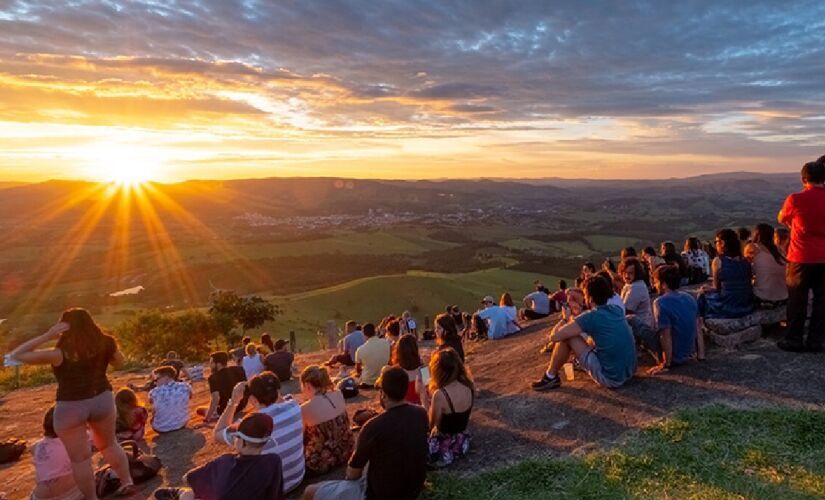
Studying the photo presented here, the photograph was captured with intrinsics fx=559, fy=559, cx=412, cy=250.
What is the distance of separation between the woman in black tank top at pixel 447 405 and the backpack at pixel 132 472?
3.63m

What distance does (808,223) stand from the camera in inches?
289

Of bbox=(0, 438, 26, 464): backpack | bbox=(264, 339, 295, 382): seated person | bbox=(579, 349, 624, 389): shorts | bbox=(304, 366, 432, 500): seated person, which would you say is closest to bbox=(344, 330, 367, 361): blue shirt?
bbox=(264, 339, 295, 382): seated person

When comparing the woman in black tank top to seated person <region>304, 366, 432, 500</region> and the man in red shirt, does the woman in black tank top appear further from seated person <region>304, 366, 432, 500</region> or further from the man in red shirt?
the man in red shirt

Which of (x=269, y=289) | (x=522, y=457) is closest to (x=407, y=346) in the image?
(x=522, y=457)

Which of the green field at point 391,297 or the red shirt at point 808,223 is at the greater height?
the red shirt at point 808,223

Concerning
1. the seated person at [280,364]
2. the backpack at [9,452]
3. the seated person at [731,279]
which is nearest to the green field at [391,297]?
the seated person at [280,364]

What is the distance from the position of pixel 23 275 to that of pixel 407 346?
9733cm

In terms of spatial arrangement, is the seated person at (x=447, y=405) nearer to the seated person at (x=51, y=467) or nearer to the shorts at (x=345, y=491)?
the shorts at (x=345, y=491)

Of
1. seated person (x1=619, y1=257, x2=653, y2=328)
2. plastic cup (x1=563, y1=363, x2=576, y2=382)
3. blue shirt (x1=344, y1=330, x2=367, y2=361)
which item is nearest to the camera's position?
plastic cup (x1=563, y1=363, x2=576, y2=382)

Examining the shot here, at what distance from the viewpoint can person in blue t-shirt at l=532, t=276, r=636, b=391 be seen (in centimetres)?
712

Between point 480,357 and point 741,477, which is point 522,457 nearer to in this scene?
point 741,477

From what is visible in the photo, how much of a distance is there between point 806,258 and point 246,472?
293 inches

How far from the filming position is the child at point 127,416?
8250 mm

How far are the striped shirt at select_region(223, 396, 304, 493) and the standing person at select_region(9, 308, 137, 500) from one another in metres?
1.49
